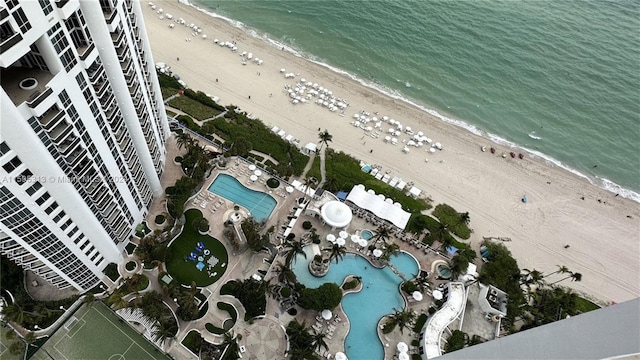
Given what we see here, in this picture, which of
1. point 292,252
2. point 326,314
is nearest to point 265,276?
point 292,252

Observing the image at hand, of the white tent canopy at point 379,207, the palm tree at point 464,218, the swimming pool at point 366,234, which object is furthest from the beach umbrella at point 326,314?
the palm tree at point 464,218

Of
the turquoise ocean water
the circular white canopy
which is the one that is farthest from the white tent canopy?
the turquoise ocean water

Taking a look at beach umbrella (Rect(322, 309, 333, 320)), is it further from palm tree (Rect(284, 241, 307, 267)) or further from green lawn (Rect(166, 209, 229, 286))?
green lawn (Rect(166, 209, 229, 286))

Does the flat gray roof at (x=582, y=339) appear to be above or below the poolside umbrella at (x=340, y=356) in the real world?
above

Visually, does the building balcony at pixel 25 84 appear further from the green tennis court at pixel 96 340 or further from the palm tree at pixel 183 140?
the green tennis court at pixel 96 340

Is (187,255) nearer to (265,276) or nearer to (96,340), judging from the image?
(265,276)

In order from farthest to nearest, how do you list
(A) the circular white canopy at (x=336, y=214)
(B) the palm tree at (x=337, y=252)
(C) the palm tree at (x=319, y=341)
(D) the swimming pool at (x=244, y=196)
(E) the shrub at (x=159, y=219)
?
(D) the swimming pool at (x=244, y=196) → (A) the circular white canopy at (x=336, y=214) → (E) the shrub at (x=159, y=219) → (B) the palm tree at (x=337, y=252) → (C) the palm tree at (x=319, y=341)

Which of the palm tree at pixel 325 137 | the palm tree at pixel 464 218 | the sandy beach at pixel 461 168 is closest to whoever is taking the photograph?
the palm tree at pixel 464 218
